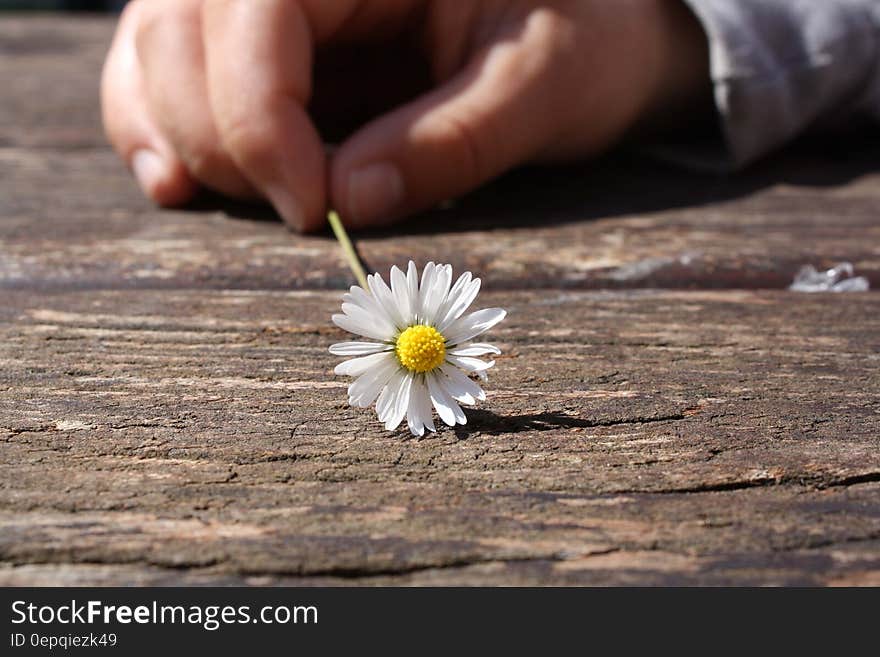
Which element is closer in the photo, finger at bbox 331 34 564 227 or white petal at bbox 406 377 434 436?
white petal at bbox 406 377 434 436

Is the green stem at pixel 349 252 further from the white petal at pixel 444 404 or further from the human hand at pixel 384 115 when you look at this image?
the white petal at pixel 444 404

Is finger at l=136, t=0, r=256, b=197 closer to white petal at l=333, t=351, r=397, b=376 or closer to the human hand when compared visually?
the human hand

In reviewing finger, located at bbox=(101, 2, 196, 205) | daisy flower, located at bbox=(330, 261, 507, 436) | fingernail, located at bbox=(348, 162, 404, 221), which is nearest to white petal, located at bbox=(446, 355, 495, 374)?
daisy flower, located at bbox=(330, 261, 507, 436)

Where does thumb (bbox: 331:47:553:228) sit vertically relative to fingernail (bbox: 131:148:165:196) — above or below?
below

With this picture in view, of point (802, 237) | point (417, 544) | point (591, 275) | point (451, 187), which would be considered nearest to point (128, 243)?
point (451, 187)

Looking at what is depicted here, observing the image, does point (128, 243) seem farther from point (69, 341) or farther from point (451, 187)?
point (451, 187)
